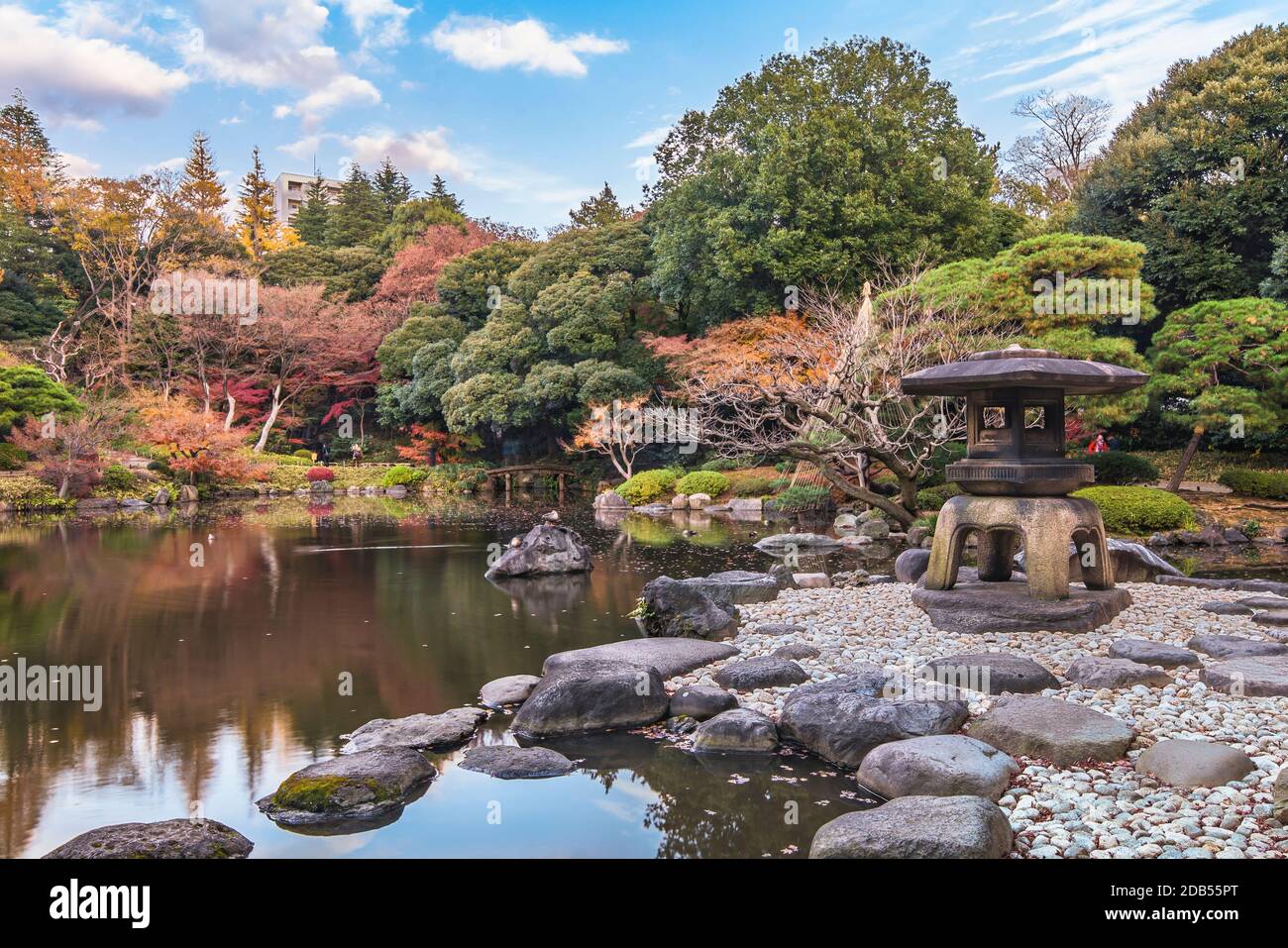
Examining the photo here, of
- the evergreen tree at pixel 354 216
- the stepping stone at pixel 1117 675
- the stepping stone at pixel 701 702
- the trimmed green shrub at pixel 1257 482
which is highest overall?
the evergreen tree at pixel 354 216

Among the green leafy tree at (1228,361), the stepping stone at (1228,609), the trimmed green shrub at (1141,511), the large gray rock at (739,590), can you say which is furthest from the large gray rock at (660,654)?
the green leafy tree at (1228,361)

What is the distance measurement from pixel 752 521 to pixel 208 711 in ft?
46.5

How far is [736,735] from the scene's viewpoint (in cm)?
521

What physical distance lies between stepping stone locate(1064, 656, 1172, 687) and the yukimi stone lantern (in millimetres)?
1372

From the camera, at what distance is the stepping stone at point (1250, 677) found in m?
5.27

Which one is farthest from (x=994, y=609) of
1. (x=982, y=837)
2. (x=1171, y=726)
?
(x=982, y=837)

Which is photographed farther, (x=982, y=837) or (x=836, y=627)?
(x=836, y=627)

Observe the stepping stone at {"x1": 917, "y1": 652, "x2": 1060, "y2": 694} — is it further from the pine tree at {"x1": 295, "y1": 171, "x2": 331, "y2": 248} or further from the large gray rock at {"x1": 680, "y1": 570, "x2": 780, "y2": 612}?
the pine tree at {"x1": 295, "y1": 171, "x2": 331, "y2": 248}

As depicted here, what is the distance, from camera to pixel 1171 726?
4855 millimetres

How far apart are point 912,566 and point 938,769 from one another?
5980mm

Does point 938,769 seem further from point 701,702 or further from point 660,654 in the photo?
point 660,654

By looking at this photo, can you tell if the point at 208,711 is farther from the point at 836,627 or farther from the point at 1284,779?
the point at 1284,779

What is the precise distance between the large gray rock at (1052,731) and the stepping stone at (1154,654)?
1.53 m

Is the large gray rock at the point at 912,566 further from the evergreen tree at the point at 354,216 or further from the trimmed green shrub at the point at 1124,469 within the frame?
the evergreen tree at the point at 354,216
